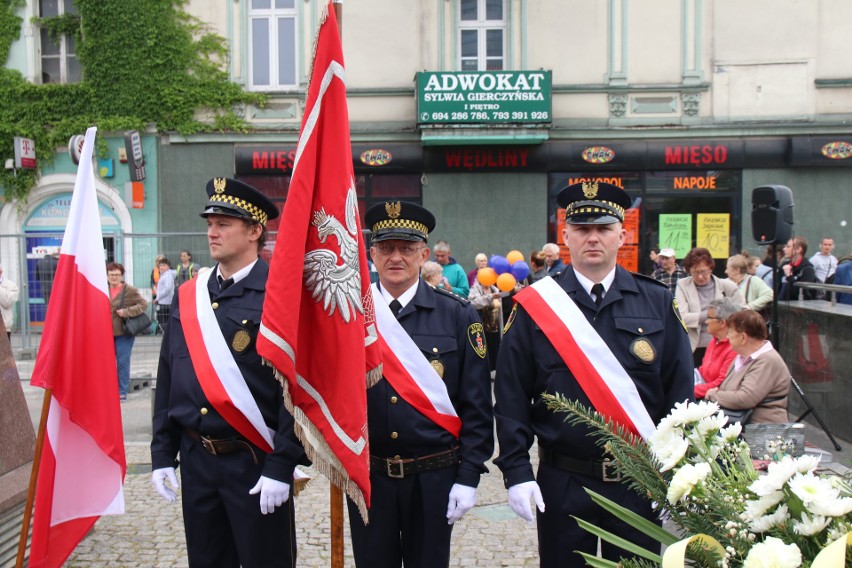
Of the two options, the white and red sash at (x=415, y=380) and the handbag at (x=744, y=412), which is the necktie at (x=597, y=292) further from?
the handbag at (x=744, y=412)

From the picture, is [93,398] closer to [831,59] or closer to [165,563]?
[165,563]

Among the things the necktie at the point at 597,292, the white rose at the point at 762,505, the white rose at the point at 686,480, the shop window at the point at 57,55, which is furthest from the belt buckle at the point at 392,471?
the shop window at the point at 57,55

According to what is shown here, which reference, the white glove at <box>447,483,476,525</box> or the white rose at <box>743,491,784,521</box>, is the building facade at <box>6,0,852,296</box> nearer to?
the white glove at <box>447,483,476,525</box>

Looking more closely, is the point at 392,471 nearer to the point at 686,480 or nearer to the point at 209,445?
the point at 209,445

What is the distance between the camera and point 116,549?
4.84 m

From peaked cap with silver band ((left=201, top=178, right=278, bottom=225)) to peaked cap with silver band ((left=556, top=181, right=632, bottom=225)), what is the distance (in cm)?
137

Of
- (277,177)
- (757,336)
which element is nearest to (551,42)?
(277,177)

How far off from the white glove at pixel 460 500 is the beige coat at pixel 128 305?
23.4 feet

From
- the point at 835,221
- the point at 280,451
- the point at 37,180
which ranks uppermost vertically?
the point at 37,180

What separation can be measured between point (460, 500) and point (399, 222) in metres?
1.20

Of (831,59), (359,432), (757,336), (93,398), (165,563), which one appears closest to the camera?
(359,432)

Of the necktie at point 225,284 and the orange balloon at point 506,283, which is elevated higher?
the necktie at point 225,284

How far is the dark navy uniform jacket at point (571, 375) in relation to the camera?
3174 mm

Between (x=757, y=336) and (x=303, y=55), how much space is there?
12954 mm
